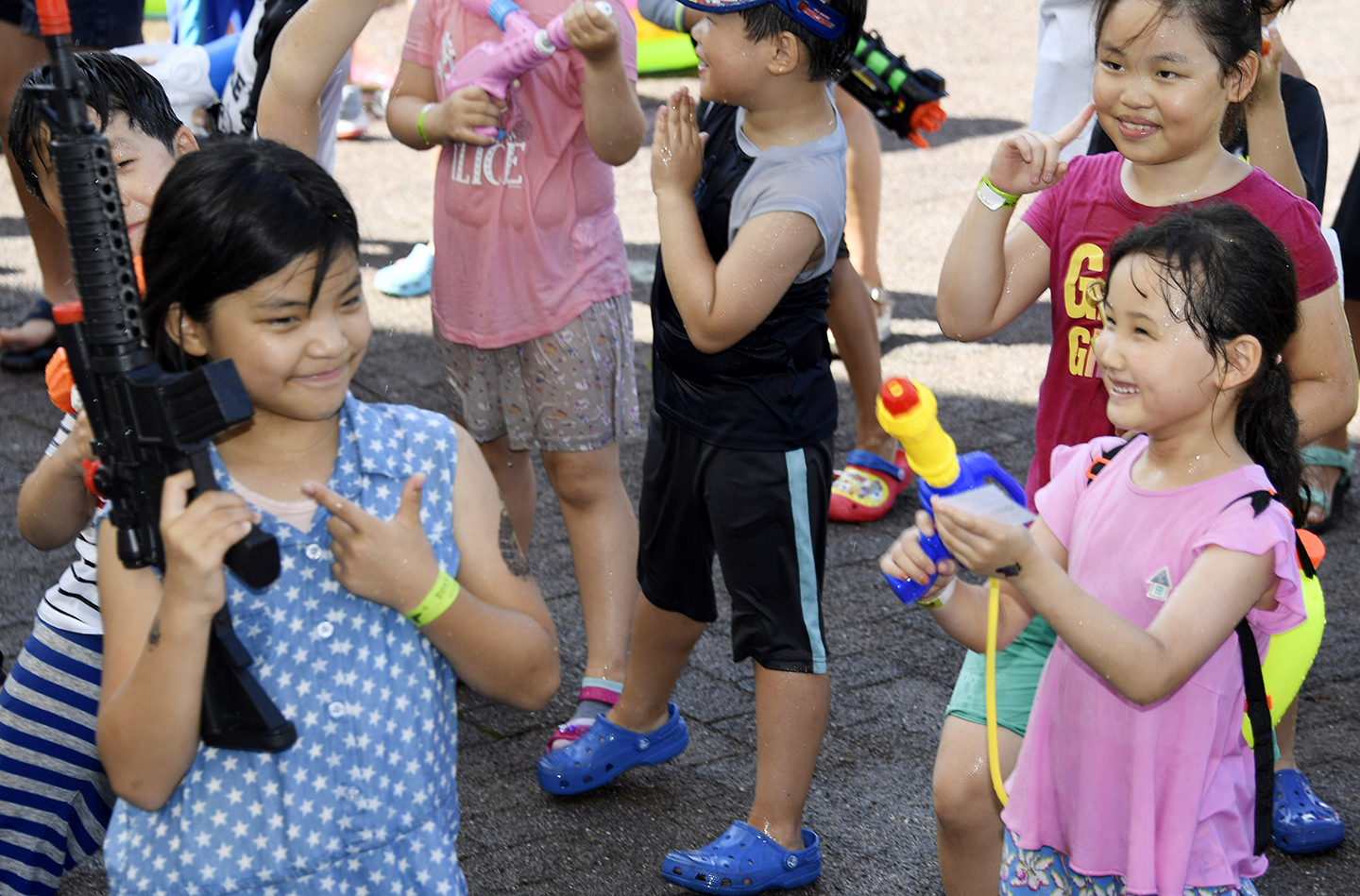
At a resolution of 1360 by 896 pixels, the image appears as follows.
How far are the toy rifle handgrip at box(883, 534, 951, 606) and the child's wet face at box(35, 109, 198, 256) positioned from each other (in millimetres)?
1215

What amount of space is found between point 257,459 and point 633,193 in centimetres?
554

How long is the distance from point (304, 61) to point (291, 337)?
0.96 metres

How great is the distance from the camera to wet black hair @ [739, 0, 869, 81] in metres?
2.59

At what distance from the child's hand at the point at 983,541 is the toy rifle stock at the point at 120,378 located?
80 cm

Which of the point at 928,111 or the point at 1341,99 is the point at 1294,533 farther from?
the point at 1341,99

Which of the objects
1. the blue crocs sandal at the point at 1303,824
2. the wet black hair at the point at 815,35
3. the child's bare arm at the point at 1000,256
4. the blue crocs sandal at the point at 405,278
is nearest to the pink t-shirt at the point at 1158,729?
the child's bare arm at the point at 1000,256

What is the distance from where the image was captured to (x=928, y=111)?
3826mm

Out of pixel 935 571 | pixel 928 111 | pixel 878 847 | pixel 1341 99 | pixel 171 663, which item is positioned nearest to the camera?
pixel 171 663

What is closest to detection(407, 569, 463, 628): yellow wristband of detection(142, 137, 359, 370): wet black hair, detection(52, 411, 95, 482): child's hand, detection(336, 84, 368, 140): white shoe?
detection(142, 137, 359, 370): wet black hair

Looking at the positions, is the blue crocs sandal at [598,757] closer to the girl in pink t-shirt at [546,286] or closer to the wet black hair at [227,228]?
the girl in pink t-shirt at [546,286]

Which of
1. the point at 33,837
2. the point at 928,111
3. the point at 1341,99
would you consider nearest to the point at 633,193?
the point at 928,111

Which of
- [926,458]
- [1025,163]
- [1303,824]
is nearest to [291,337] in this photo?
[926,458]

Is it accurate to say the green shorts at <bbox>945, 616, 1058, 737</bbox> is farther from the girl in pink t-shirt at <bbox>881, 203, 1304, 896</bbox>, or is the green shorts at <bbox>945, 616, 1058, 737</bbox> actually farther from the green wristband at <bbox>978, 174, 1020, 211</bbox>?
the green wristband at <bbox>978, 174, 1020, 211</bbox>

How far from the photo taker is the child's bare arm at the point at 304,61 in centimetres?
Result: 250
